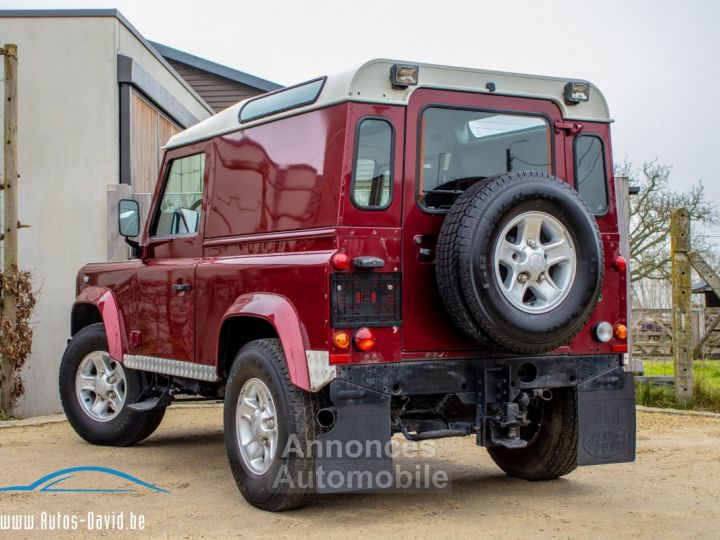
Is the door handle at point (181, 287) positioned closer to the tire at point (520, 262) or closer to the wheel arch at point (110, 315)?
the wheel arch at point (110, 315)

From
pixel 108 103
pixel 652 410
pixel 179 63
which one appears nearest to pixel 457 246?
pixel 652 410

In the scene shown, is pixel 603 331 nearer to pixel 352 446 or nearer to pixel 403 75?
pixel 352 446

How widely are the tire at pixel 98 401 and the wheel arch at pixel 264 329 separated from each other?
5.79 ft

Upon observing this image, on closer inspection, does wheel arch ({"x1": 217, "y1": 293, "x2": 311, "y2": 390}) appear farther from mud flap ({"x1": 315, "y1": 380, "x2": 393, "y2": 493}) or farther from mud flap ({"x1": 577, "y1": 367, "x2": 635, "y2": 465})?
mud flap ({"x1": 577, "y1": 367, "x2": 635, "y2": 465})

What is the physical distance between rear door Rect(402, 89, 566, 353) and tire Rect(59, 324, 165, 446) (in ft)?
10.2

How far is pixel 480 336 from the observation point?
504 centimetres

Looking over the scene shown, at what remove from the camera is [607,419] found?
569 cm

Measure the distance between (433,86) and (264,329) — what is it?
174 cm

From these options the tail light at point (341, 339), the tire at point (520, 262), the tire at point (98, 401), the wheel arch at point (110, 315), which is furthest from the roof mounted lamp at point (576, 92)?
the tire at point (98, 401)

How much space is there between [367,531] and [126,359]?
306 cm

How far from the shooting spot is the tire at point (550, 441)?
5906 millimetres

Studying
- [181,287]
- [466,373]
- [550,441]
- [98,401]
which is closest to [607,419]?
[550,441]

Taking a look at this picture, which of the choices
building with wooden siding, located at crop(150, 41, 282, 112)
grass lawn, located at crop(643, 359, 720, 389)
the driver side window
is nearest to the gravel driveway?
the driver side window

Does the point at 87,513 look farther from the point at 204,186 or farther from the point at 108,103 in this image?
the point at 108,103
